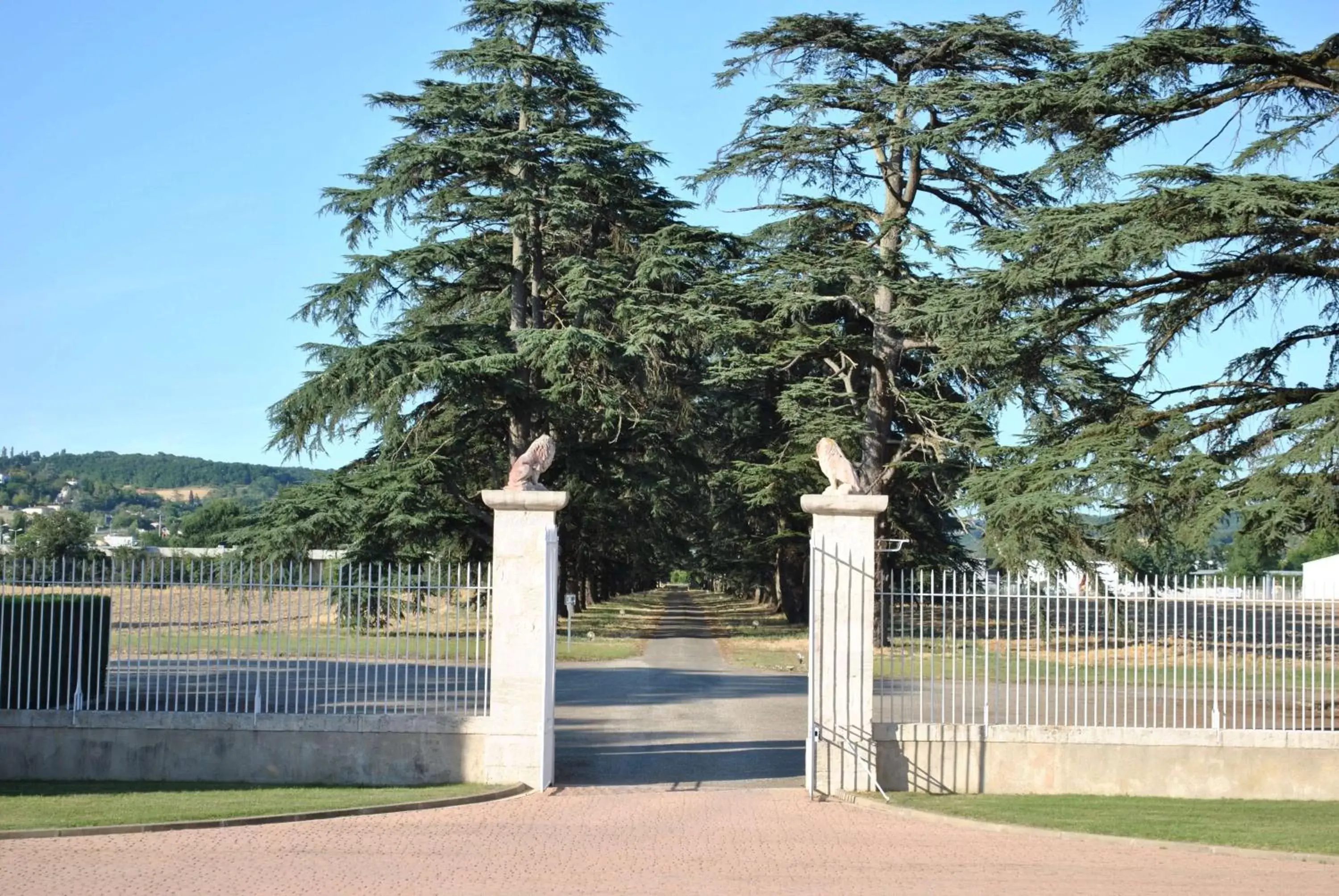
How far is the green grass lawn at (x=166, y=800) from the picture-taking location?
12609 millimetres

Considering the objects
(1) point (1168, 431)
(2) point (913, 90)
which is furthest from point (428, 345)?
(1) point (1168, 431)

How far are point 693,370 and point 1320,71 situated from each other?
24.9 meters

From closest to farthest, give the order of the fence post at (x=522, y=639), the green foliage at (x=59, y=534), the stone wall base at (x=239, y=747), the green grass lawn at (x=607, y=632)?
the fence post at (x=522, y=639) → the stone wall base at (x=239, y=747) → the green grass lawn at (x=607, y=632) → the green foliage at (x=59, y=534)

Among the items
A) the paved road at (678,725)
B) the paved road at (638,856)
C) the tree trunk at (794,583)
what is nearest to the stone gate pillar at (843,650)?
the paved road at (638,856)

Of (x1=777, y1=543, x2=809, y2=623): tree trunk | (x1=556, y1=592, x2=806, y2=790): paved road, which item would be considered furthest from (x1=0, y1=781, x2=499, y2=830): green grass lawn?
(x1=777, y1=543, x2=809, y2=623): tree trunk

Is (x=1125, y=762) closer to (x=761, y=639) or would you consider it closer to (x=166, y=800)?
(x=166, y=800)

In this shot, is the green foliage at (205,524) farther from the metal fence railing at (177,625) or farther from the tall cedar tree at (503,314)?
the metal fence railing at (177,625)

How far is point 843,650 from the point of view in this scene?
14.5 meters

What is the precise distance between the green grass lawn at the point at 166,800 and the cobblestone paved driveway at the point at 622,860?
1.55 ft

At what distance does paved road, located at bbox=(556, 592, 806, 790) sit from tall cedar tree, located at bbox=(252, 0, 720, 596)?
8.60m

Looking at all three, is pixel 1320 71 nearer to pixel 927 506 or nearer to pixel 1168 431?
pixel 1168 431

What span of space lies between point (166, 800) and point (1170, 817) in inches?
381

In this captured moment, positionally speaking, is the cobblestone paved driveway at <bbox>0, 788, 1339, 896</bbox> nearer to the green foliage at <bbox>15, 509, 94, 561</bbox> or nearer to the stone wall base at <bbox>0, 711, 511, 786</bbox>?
the stone wall base at <bbox>0, 711, 511, 786</bbox>

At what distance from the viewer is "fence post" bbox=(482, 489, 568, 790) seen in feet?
48.0
